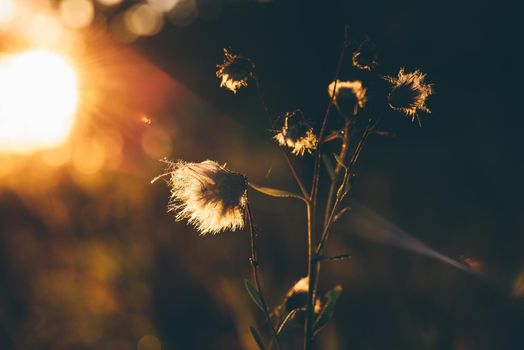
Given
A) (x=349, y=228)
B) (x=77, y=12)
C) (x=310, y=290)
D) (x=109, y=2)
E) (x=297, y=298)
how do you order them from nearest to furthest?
(x=310, y=290) → (x=297, y=298) → (x=349, y=228) → (x=77, y=12) → (x=109, y=2)

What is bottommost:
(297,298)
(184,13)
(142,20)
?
(142,20)

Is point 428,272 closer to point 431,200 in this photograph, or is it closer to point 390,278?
point 390,278

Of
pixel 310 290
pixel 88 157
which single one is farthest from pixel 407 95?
pixel 88 157

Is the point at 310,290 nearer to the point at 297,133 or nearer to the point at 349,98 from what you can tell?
the point at 297,133

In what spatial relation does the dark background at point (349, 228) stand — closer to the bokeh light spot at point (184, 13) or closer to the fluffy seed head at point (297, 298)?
the fluffy seed head at point (297, 298)

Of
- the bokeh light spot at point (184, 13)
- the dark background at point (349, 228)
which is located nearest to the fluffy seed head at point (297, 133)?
the dark background at point (349, 228)

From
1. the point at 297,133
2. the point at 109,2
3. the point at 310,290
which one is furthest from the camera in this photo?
the point at 109,2

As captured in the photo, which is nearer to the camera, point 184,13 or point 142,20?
point 184,13
